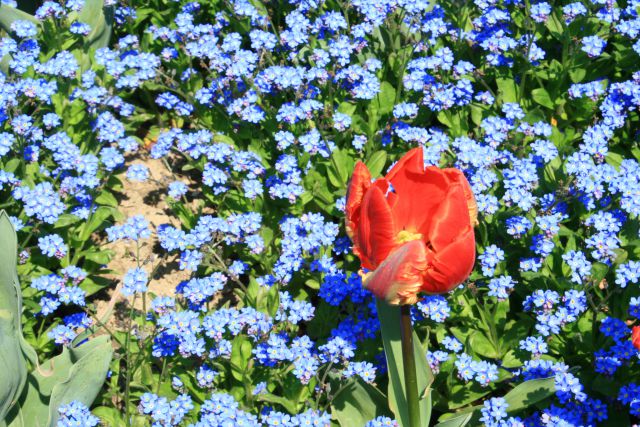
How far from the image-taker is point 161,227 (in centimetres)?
429

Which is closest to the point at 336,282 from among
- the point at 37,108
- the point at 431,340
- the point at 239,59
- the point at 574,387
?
the point at 431,340

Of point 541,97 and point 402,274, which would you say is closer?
point 402,274

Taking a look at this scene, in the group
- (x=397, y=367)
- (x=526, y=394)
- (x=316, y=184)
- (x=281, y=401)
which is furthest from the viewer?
(x=316, y=184)

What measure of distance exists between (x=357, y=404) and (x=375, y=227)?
44.2 inches

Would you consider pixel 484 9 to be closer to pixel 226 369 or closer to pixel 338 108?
pixel 338 108

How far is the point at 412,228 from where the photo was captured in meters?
2.62

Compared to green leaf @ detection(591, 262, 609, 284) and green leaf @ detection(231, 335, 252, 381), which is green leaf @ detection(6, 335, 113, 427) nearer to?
green leaf @ detection(231, 335, 252, 381)

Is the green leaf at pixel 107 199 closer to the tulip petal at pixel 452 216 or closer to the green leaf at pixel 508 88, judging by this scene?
the green leaf at pixel 508 88

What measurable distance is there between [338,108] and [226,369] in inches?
59.1

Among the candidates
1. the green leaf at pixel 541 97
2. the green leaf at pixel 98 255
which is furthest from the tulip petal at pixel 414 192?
the green leaf at pixel 541 97

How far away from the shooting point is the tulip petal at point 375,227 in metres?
2.48

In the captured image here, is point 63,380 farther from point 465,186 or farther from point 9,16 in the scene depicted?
point 9,16

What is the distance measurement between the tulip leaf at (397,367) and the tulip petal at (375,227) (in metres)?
0.51

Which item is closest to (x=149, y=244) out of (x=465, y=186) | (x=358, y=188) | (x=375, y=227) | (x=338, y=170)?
(x=338, y=170)
